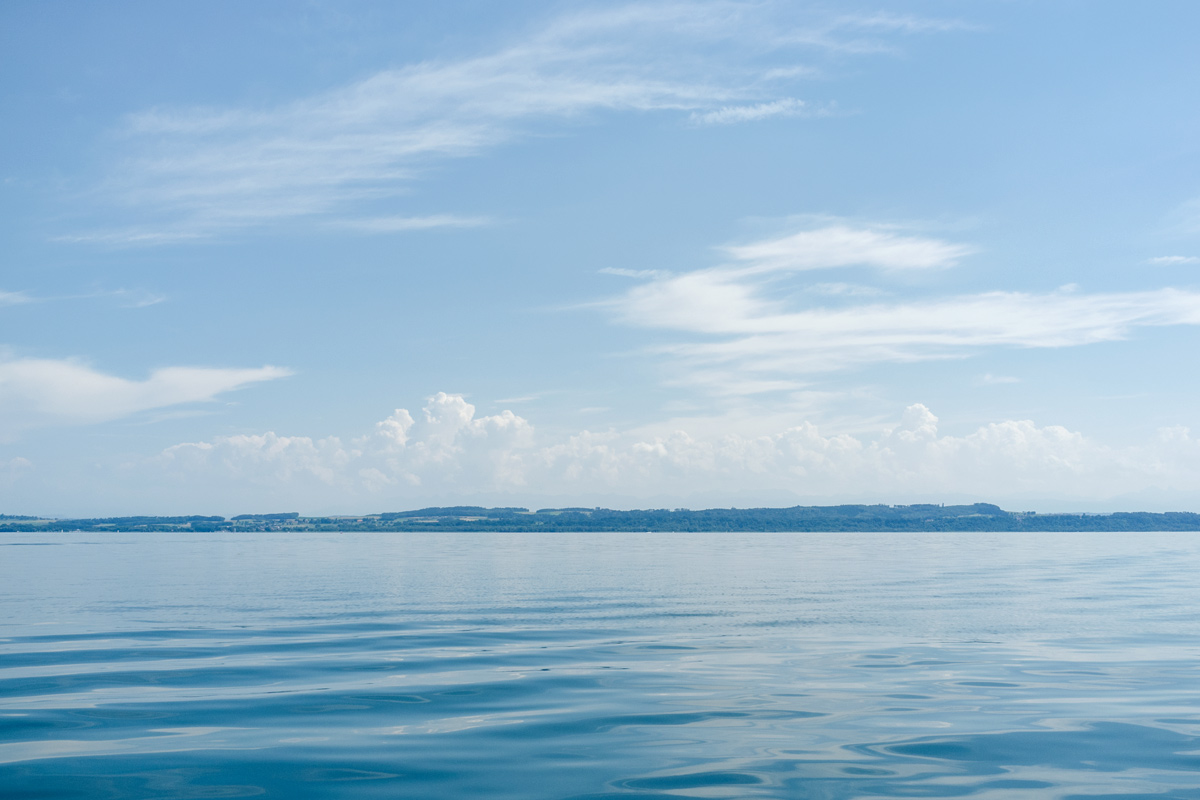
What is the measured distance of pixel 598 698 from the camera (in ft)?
64.2

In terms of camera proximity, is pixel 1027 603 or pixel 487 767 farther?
pixel 1027 603

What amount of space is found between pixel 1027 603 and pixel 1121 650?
1623 cm

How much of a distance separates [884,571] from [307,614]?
47628 millimetres

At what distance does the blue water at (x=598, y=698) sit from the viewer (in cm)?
1364

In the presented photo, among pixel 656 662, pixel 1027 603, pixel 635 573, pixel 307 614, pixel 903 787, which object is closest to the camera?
pixel 903 787

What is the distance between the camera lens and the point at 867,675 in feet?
74.9

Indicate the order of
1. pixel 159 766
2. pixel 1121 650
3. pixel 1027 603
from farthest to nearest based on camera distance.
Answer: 1. pixel 1027 603
2. pixel 1121 650
3. pixel 159 766

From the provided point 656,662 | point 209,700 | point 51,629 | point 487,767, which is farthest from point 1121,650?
point 51,629

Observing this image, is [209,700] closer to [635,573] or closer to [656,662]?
[656,662]

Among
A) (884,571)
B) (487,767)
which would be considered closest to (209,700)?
(487,767)

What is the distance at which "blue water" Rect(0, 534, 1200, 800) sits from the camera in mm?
13641

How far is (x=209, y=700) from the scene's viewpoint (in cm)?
1917

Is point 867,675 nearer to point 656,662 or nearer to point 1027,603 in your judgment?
point 656,662

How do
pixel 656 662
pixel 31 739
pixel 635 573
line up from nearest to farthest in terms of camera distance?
pixel 31 739
pixel 656 662
pixel 635 573
